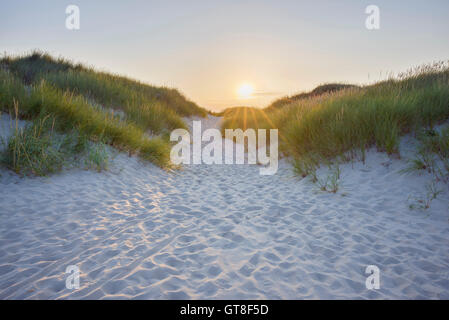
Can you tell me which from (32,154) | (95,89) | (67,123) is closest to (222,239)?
(32,154)

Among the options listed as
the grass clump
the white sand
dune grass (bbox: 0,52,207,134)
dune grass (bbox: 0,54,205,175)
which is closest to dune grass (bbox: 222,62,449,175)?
the white sand

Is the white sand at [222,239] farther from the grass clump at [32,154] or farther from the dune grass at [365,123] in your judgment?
the dune grass at [365,123]

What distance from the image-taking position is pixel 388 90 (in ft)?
20.3

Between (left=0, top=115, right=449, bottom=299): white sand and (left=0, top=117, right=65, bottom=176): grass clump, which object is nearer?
(left=0, top=115, right=449, bottom=299): white sand

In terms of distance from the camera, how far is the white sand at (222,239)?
187 centimetres

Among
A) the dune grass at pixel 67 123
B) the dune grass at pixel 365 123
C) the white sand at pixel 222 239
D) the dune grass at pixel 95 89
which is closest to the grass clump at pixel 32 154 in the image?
the dune grass at pixel 67 123

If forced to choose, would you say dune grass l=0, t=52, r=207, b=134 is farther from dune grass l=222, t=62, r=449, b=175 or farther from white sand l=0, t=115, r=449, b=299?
dune grass l=222, t=62, r=449, b=175

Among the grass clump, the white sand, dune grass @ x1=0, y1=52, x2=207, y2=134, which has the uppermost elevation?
dune grass @ x1=0, y1=52, x2=207, y2=134

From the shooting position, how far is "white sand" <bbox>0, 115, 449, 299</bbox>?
1.87 metres

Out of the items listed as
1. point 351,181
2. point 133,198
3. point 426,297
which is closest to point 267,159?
point 351,181

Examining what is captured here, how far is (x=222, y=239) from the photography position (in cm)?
271

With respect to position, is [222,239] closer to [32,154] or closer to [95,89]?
[32,154]

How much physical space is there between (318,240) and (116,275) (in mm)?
2078

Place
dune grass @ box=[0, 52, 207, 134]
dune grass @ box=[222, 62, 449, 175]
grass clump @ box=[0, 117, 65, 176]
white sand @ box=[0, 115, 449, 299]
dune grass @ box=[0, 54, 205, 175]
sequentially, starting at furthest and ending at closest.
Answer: dune grass @ box=[0, 52, 207, 134] → dune grass @ box=[222, 62, 449, 175] → dune grass @ box=[0, 54, 205, 175] → grass clump @ box=[0, 117, 65, 176] → white sand @ box=[0, 115, 449, 299]
